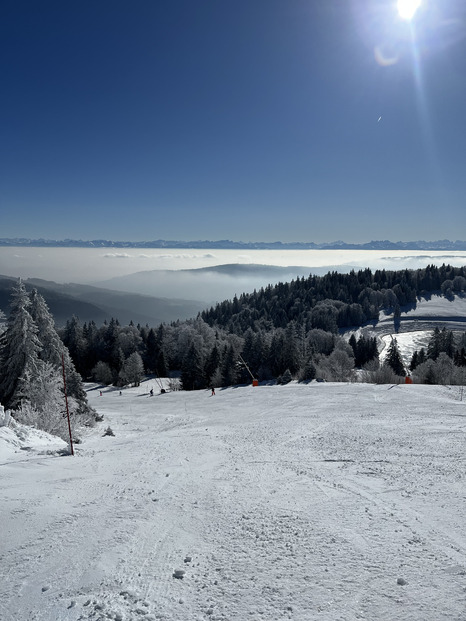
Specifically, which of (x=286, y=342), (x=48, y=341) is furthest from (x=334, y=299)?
(x=48, y=341)

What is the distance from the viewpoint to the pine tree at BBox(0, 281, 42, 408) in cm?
2744

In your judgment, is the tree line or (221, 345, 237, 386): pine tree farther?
(221, 345, 237, 386): pine tree

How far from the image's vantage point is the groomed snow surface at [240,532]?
5.25m

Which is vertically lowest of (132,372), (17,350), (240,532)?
(132,372)

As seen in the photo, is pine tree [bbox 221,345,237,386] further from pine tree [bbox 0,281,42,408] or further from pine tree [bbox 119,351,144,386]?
pine tree [bbox 0,281,42,408]

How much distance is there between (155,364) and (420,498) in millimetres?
84263

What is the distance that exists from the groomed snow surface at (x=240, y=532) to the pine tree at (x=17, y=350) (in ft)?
55.3

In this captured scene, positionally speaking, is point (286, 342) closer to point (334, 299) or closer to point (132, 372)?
point (132, 372)

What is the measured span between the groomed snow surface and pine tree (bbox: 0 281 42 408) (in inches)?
664

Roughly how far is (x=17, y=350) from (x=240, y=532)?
26.9 metres

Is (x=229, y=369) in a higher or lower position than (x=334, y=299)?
lower

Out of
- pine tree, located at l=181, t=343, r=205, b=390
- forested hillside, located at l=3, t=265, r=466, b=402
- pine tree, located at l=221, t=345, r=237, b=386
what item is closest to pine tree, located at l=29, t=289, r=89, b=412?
forested hillside, located at l=3, t=265, r=466, b=402

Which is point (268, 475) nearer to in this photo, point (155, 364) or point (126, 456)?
point (126, 456)

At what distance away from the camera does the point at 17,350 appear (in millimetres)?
27469
